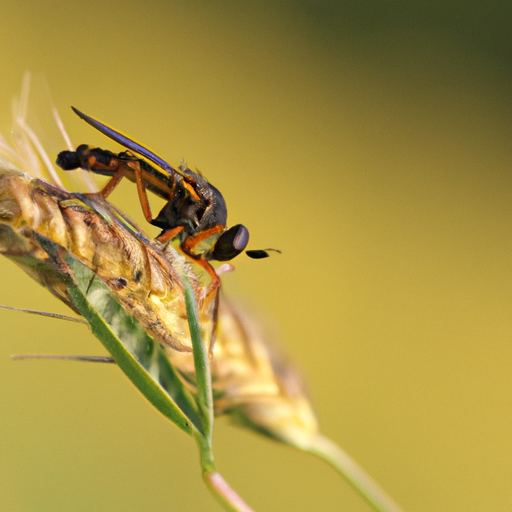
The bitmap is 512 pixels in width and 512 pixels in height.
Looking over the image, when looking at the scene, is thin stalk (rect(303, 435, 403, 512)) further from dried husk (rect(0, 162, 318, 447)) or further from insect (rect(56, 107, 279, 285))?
insect (rect(56, 107, 279, 285))

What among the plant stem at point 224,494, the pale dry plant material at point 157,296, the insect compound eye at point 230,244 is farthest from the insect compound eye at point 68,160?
the plant stem at point 224,494

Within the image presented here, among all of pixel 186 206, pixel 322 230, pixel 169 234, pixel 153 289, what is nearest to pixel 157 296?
pixel 153 289

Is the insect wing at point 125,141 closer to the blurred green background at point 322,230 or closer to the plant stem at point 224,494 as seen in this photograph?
the plant stem at point 224,494

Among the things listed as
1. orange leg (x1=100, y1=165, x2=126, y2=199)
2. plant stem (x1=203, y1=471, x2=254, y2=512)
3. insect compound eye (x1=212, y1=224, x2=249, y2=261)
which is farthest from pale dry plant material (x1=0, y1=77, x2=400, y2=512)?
insect compound eye (x1=212, y1=224, x2=249, y2=261)

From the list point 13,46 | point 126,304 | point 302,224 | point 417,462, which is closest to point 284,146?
point 302,224

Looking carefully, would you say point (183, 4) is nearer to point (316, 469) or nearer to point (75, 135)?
point (316, 469)
